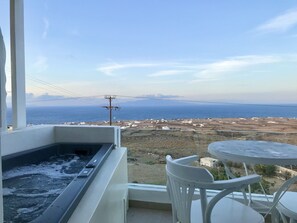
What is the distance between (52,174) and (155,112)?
1719 millimetres

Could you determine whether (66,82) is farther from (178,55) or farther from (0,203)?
(0,203)

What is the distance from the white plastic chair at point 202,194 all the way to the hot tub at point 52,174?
0.62 m

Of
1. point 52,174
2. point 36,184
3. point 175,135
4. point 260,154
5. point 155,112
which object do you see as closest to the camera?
point 260,154

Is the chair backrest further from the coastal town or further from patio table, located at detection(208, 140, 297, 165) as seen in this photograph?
the coastal town

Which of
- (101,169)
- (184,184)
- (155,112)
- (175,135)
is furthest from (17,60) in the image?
(184,184)

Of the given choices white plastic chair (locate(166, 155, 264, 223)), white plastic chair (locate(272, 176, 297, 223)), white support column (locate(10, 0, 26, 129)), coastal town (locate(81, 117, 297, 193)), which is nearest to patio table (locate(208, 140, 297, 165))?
white plastic chair (locate(272, 176, 297, 223))

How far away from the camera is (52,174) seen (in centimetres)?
248

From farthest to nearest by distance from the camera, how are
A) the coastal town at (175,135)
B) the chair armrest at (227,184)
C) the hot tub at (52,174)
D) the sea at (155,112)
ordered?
the sea at (155,112) < the coastal town at (175,135) < the hot tub at (52,174) < the chair armrest at (227,184)

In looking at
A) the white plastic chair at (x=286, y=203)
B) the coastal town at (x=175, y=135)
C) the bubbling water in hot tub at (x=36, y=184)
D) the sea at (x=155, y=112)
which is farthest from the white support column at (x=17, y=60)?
the white plastic chair at (x=286, y=203)

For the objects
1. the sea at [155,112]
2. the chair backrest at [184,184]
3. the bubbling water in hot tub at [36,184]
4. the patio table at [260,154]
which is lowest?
the bubbling water in hot tub at [36,184]

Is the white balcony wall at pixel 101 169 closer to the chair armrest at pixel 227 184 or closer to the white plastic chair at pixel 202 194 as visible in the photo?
the white plastic chair at pixel 202 194

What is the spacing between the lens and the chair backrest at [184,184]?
130 cm

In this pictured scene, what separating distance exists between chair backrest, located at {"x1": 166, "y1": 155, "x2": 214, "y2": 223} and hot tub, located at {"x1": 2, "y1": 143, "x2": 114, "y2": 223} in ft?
2.00

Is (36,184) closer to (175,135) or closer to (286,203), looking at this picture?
(175,135)
